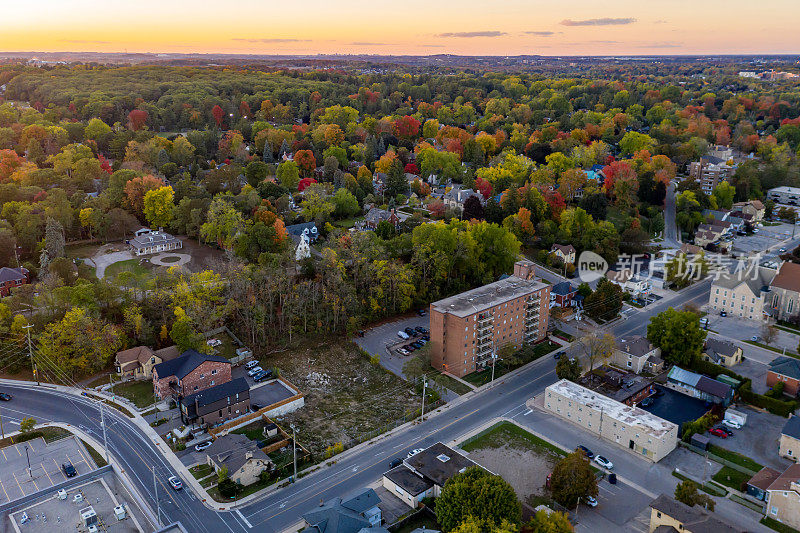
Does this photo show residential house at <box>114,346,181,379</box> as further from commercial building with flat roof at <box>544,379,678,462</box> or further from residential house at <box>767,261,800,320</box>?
residential house at <box>767,261,800,320</box>

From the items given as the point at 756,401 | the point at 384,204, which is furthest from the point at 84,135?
the point at 756,401

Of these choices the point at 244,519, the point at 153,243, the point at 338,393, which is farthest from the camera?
the point at 153,243

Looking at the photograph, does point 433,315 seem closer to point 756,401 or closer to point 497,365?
point 497,365

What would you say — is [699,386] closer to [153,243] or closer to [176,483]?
[176,483]

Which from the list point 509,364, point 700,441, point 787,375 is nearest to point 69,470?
point 509,364

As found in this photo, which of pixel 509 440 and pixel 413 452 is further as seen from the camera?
pixel 509 440
